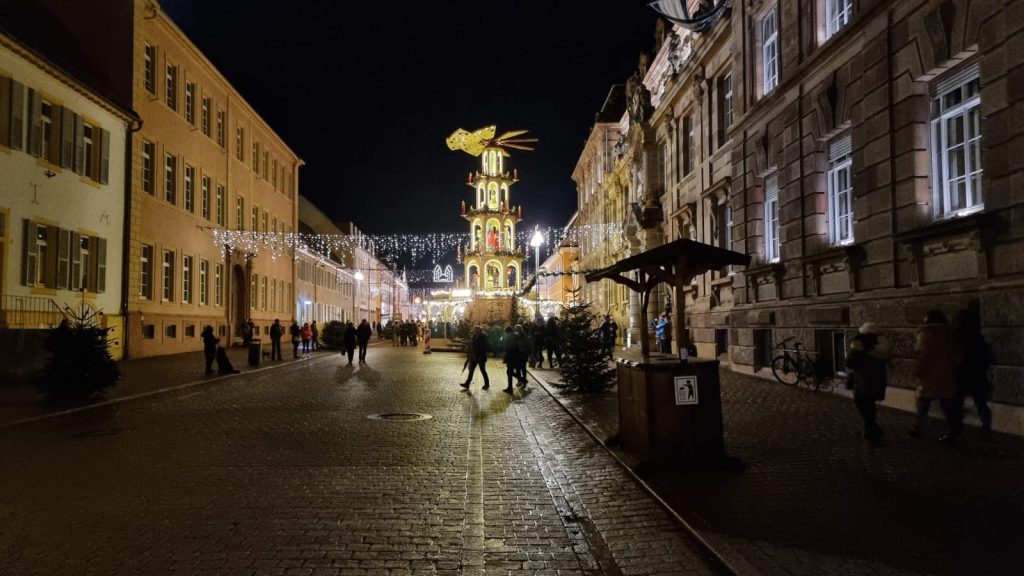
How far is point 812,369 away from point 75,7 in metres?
26.1

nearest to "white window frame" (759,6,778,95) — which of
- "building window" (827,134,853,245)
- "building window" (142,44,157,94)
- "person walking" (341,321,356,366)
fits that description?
"building window" (827,134,853,245)

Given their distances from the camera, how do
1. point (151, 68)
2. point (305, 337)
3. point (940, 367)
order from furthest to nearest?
point (305, 337)
point (151, 68)
point (940, 367)

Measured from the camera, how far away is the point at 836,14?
1592 cm

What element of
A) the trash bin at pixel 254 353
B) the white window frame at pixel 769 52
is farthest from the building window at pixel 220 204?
the white window frame at pixel 769 52

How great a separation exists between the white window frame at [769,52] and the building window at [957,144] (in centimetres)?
694

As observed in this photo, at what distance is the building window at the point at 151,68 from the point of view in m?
30.8

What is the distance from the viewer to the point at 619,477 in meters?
8.19

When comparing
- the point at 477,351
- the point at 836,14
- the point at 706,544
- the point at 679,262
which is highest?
the point at 836,14

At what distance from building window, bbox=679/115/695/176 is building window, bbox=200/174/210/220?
72.4 feet

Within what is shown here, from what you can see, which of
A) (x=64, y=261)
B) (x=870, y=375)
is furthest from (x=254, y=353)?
(x=870, y=375)

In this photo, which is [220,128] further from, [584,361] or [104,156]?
[584,361]

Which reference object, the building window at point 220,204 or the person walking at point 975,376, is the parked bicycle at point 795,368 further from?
the building window at point 220,204

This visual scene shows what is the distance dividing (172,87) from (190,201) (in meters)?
5.02

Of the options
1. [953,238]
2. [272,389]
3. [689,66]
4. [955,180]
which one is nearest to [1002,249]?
[953,238]
